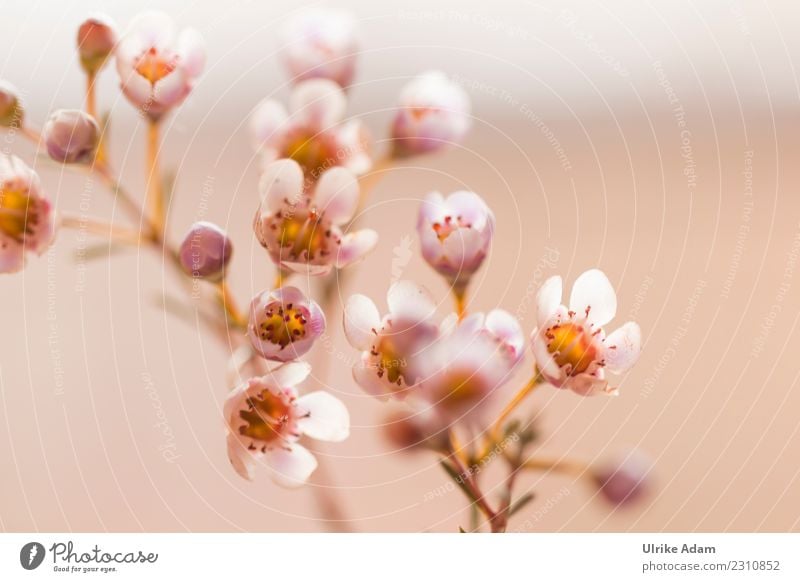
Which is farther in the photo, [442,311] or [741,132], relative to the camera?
[741,132]

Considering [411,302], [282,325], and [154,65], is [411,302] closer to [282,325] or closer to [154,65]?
[282,325]

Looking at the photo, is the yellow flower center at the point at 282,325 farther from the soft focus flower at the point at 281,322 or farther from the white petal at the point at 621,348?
the white petal at the point at 621,348

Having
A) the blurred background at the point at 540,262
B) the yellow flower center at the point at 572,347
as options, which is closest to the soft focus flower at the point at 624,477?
the blurred background at the point at 540,262

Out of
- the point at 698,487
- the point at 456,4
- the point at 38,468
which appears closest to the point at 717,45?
the point at 456,4

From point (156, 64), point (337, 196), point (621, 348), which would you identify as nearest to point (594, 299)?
point (621, 348)

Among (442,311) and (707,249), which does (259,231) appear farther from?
(707,249)

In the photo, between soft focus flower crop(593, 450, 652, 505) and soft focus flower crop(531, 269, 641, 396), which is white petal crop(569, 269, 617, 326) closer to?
soft focus flower crop(531, 269, 641, 396)
